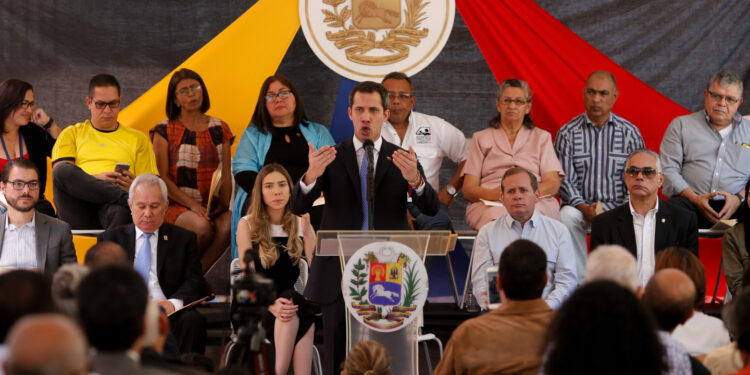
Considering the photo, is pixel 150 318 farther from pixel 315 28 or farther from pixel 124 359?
pixel 315 28

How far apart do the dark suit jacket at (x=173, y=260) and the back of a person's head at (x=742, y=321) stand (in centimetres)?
309

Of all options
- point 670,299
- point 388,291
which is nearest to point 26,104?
point 388,291

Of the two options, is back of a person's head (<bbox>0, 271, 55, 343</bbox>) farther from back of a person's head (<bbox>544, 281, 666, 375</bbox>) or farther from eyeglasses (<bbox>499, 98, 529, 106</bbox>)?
eyeglasses (<bbox>499, 98, 529, 106</bbox>)

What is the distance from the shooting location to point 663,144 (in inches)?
236

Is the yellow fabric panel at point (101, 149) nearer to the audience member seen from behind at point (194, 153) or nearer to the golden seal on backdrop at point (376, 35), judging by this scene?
the audience member seen from behind at point (194, 153)

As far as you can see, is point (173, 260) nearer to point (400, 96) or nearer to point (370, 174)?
point (370, 174)

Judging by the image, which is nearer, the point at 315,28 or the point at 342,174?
the point at 342,174

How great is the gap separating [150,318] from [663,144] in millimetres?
4614

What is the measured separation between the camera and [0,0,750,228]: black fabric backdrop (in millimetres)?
6387

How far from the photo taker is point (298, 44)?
21.2 ft

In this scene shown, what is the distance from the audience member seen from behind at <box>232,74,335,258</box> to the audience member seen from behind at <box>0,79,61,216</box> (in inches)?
51.6

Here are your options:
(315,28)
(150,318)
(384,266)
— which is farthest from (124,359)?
(315,28)

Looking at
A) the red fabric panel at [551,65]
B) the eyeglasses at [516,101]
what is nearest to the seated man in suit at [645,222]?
the eyeglasses at [516,101]

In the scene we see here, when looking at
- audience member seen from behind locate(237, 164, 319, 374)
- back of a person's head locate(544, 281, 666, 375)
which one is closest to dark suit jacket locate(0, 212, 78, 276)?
audience member seen from behind locate(237, 164, 319, 374)
